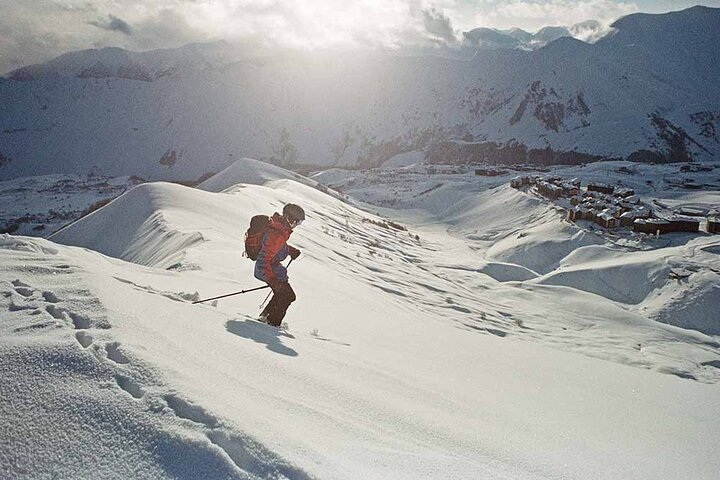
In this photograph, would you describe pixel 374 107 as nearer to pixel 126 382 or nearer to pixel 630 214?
pixel 630 214

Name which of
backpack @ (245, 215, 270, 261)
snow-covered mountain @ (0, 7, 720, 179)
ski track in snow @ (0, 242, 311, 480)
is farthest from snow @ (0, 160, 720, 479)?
snow-covered mountain @ (0, 7, 720, 179)

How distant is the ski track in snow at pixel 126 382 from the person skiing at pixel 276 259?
199 cm

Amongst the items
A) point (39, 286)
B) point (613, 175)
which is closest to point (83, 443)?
point (39, 286)

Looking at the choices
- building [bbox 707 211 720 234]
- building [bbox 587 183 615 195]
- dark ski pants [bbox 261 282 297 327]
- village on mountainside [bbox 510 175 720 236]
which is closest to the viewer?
dark ski pants [bbox 261 282 297 327]

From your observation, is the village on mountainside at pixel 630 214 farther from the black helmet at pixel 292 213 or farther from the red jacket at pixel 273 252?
the red jacket at pixel 273 252

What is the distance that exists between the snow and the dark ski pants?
12.2 inches

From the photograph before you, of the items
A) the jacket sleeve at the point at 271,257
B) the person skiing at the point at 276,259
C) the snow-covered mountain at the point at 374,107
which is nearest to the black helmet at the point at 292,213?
the person skiing at the point at 276,259

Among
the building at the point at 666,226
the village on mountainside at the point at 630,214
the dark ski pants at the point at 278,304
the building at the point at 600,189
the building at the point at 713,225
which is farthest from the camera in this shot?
the building at the point at 600,189

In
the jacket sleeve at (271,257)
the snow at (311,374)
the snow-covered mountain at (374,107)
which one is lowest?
the snow at (311,374)

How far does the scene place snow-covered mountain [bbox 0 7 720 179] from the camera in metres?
106

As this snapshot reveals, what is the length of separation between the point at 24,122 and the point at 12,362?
20025 cm

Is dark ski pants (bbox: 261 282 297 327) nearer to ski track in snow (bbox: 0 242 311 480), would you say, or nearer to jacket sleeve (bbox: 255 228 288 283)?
jacket sleeve (bbox: 255 228 288 283)

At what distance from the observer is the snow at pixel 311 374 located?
193 centimetres

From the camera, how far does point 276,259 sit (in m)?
5.28
